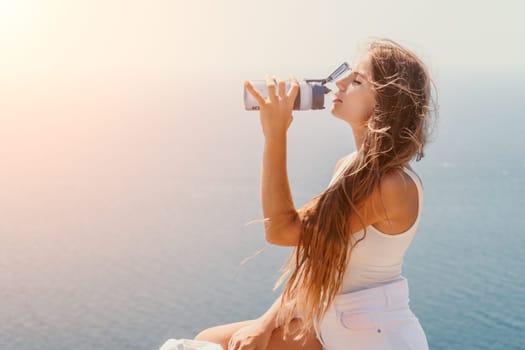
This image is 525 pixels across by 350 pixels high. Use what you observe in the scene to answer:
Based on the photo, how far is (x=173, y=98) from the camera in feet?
409

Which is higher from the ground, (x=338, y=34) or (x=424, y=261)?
(x=338, y=34)

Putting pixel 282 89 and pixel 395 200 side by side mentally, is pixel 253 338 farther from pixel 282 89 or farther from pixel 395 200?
pixel 282 89

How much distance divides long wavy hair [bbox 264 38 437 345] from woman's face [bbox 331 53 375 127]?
0.10 feet

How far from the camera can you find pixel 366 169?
203cm

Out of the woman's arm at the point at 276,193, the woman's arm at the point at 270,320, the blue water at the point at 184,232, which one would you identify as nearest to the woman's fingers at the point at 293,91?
the woman's arm at the point at 276,193

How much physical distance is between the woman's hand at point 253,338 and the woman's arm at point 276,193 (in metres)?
0.42

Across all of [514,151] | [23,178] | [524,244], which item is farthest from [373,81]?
[514,151]

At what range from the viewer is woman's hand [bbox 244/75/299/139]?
6.30 ft

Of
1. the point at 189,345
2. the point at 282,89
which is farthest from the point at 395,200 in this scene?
the point at 189,345

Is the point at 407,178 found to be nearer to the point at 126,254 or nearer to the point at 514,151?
the point at 126,254

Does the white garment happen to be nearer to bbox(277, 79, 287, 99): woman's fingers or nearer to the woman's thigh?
the woman's thigh

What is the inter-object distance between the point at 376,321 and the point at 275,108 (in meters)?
0.66

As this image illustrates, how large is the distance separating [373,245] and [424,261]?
5103 centimetres

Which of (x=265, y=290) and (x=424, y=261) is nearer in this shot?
(x=265, y=290)
